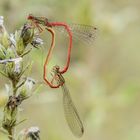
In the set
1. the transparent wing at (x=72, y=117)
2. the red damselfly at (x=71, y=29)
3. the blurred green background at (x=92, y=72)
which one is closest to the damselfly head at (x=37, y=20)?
the red damselfly at (x=71, y=29)

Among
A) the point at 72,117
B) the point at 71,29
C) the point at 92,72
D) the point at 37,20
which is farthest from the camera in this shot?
the point at 92,72

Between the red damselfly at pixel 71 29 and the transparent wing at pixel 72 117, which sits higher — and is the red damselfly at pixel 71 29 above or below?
above

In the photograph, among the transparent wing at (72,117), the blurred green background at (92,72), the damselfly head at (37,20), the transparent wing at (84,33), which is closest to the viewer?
the damselfly head at (37,20)

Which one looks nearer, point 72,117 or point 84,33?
point 72,117

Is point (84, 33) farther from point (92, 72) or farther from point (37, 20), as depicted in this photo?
point (92, 72)

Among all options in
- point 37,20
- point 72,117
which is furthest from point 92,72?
point 37,20

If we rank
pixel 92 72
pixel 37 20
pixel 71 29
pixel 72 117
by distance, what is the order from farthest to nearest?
pixel 92 72, pixel 71 29, pixel 72 117, pixel 37 20

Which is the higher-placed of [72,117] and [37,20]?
[37,20]

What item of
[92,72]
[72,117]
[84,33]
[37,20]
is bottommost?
[92,72]

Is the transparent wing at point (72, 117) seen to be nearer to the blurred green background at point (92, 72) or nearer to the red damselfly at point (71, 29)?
the red damselfly at point (71, 29)

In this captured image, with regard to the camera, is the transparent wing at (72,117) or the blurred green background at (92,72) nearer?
the transparent wing at (72,117)
